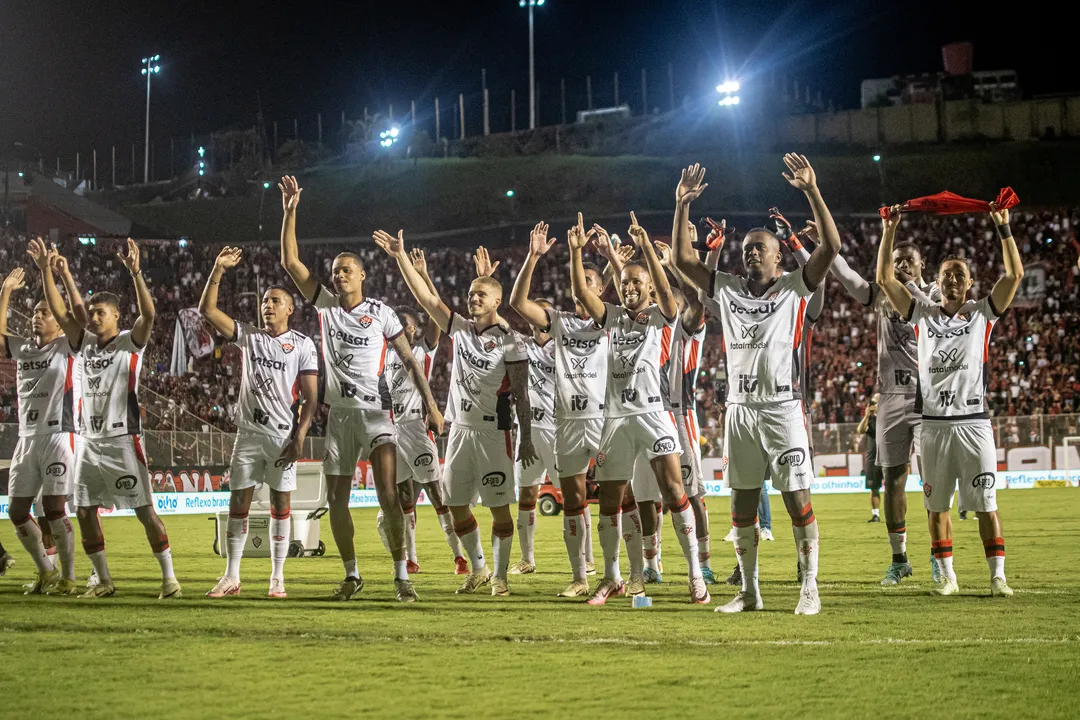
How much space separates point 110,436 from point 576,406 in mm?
4083

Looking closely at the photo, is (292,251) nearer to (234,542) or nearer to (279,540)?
(279,540)

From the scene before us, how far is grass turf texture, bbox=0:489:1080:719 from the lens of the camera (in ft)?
17.6

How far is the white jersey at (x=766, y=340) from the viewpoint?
8406mm

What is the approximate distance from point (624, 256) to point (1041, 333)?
3494 cm

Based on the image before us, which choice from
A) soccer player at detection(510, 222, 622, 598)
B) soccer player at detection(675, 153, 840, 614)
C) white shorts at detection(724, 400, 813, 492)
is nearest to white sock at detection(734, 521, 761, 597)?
soccer player at detection(675, 153, 840, 614)

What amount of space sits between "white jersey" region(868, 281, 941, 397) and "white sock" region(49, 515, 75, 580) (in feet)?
25.3

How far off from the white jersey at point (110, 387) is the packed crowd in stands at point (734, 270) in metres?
19.8

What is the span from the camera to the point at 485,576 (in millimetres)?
A: 10594

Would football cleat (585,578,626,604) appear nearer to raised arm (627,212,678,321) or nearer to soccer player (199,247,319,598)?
raised arm (627,212,678,321)

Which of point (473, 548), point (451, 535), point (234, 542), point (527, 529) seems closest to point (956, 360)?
point (473, 548)

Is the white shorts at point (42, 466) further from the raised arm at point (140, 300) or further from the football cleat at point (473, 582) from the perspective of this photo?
the football cleat at point (473, 582)


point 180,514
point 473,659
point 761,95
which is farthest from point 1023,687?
point 761,95

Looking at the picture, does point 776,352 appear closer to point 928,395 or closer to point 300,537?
point 928,395

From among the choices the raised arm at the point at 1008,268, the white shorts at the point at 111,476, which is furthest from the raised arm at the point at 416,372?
the raised arm at the point at 1008,268
